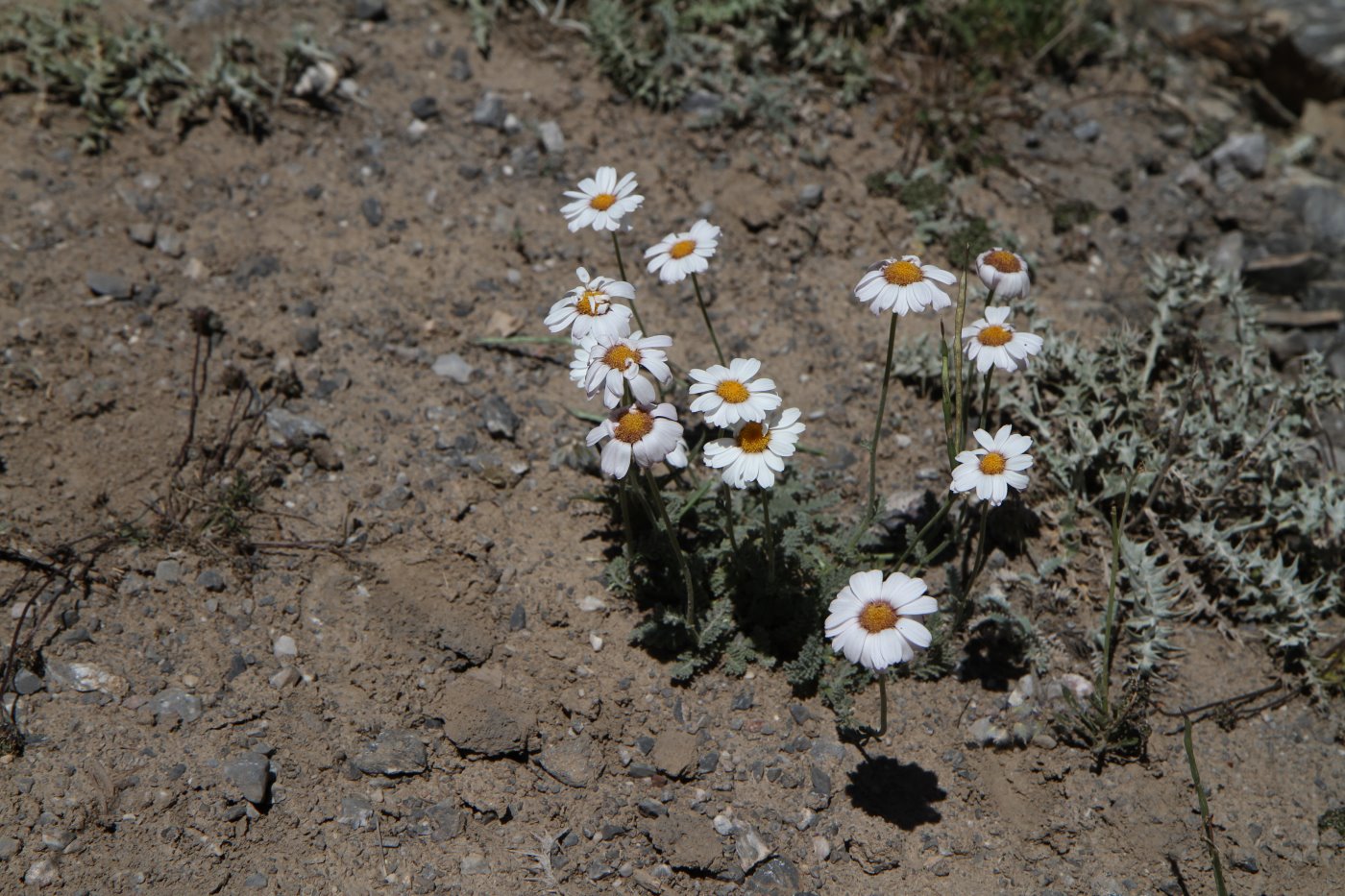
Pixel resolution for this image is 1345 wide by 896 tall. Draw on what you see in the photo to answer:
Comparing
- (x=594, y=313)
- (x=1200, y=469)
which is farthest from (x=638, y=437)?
(x=1200, y=469)

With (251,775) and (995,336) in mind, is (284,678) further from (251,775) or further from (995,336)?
(995,336)

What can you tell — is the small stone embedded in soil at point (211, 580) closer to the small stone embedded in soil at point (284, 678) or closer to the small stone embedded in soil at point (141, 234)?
the small stone embedded in soil at point (284, 678)

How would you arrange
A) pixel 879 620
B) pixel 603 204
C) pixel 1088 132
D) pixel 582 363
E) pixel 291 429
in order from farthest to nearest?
pixel 1088 132, pixel 291 429, pixel 603 204, pixel 582 363, pixel 879 620

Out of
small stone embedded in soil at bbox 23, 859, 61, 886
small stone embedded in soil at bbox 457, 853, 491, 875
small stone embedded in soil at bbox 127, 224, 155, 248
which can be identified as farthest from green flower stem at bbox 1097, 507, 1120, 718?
small stone embedded in soil at bbox 127, 224, 155, 248

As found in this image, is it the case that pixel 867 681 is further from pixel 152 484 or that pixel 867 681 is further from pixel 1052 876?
pixel 152 484

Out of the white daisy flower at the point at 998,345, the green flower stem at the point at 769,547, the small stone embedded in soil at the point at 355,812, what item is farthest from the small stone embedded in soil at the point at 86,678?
the white daisy flower at the point at 998,345

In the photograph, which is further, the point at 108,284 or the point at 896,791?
the point at 108,284

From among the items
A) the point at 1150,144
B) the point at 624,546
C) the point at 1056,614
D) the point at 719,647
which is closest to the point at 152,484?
the point at 624,546
